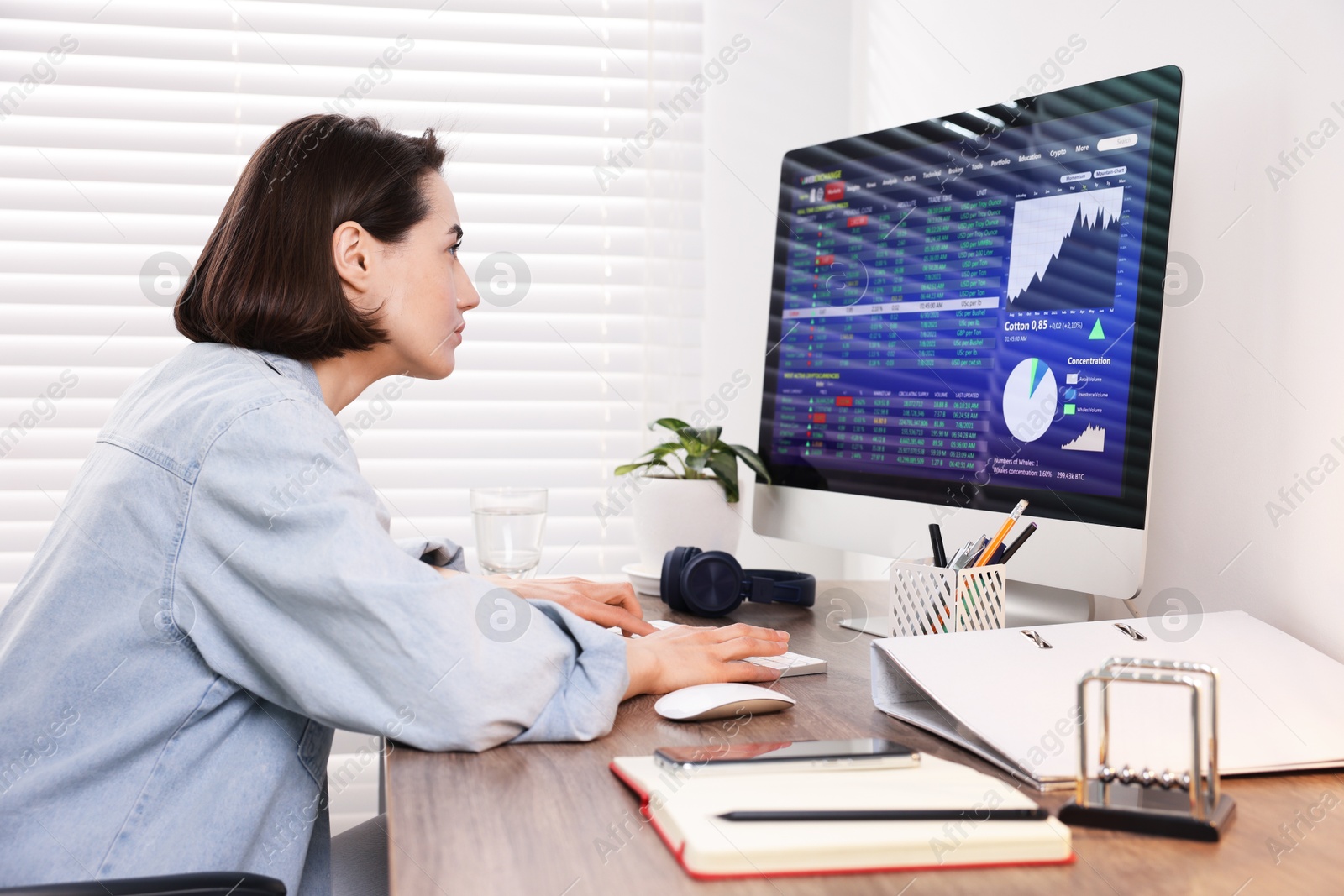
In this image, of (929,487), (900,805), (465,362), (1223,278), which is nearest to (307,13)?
(465,362)

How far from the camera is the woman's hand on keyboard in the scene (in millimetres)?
1000

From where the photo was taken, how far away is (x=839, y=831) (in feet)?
1.64

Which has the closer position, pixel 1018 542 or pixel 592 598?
pixel 1018 542

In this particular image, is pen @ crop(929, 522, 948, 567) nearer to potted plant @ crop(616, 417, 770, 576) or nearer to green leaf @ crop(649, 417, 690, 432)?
potted plant @ crop(616, 417, 770, 576)

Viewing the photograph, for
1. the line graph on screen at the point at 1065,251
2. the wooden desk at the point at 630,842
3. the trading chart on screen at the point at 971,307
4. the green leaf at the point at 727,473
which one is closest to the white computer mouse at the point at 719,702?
the wooden desk at the point at 630,842

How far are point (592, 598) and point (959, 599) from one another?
401mm

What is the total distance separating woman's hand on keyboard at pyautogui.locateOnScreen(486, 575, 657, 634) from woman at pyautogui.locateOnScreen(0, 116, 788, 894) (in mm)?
132

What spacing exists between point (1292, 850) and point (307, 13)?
1.88m

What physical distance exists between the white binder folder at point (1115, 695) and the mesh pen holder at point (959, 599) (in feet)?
0.43

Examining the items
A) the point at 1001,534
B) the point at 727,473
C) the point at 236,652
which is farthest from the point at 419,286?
the point at 1001,534

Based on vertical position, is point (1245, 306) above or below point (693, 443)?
above

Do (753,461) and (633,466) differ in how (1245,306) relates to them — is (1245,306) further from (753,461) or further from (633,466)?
(633,466)

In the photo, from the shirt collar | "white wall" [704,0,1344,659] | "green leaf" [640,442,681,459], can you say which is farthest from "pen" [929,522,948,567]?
the shirt collar

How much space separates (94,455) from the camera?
2.79 feet
